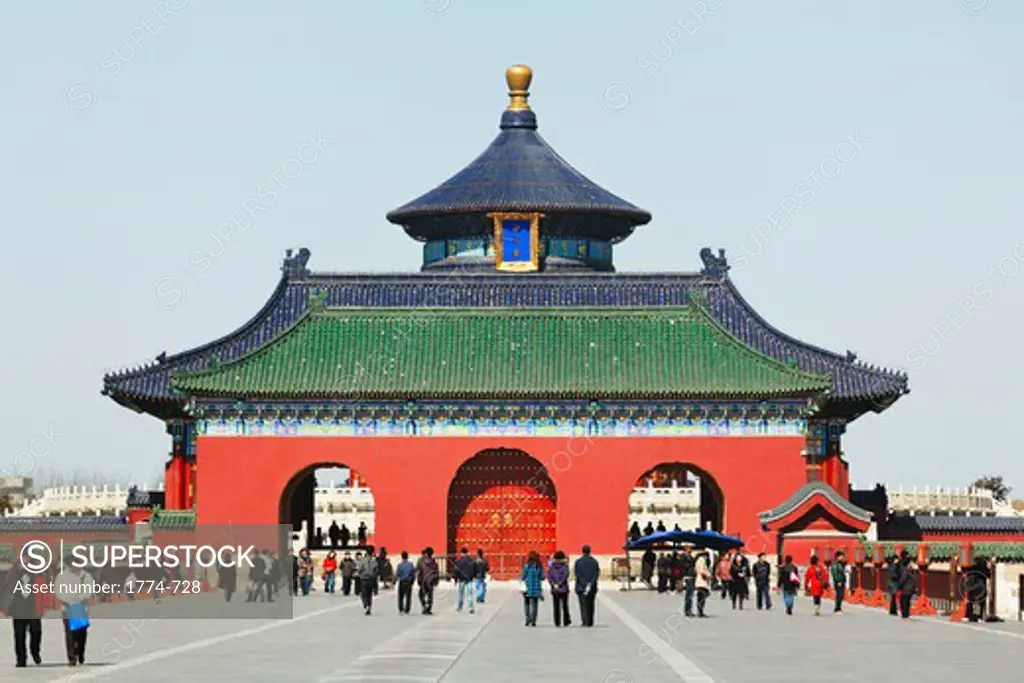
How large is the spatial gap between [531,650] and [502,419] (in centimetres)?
3613

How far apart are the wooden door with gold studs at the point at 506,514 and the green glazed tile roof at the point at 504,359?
8.46 ft

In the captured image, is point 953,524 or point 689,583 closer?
point 689,583

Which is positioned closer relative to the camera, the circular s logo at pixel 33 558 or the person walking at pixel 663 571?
the circular s logo at pixel 33 558

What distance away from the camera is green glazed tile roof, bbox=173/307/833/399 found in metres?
70.2

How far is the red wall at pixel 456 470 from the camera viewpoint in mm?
69625

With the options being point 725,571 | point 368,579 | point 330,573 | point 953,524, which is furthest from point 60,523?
point 368,579

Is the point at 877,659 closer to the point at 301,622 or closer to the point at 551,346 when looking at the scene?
the point at 301,622

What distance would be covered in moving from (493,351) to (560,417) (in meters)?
3.47

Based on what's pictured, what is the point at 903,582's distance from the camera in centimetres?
4569

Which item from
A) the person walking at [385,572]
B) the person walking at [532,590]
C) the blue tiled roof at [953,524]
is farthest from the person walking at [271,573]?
the blue tiled roof at [953,524]

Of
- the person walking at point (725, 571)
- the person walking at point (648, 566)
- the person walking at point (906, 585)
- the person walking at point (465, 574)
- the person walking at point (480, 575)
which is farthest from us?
the person walking at point (648, 566)

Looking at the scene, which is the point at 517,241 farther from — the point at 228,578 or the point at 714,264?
the point at 228,578

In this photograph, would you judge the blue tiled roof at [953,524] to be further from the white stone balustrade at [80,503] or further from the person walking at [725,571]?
the white stone balustrade at [80,503]

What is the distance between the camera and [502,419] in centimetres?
7031
